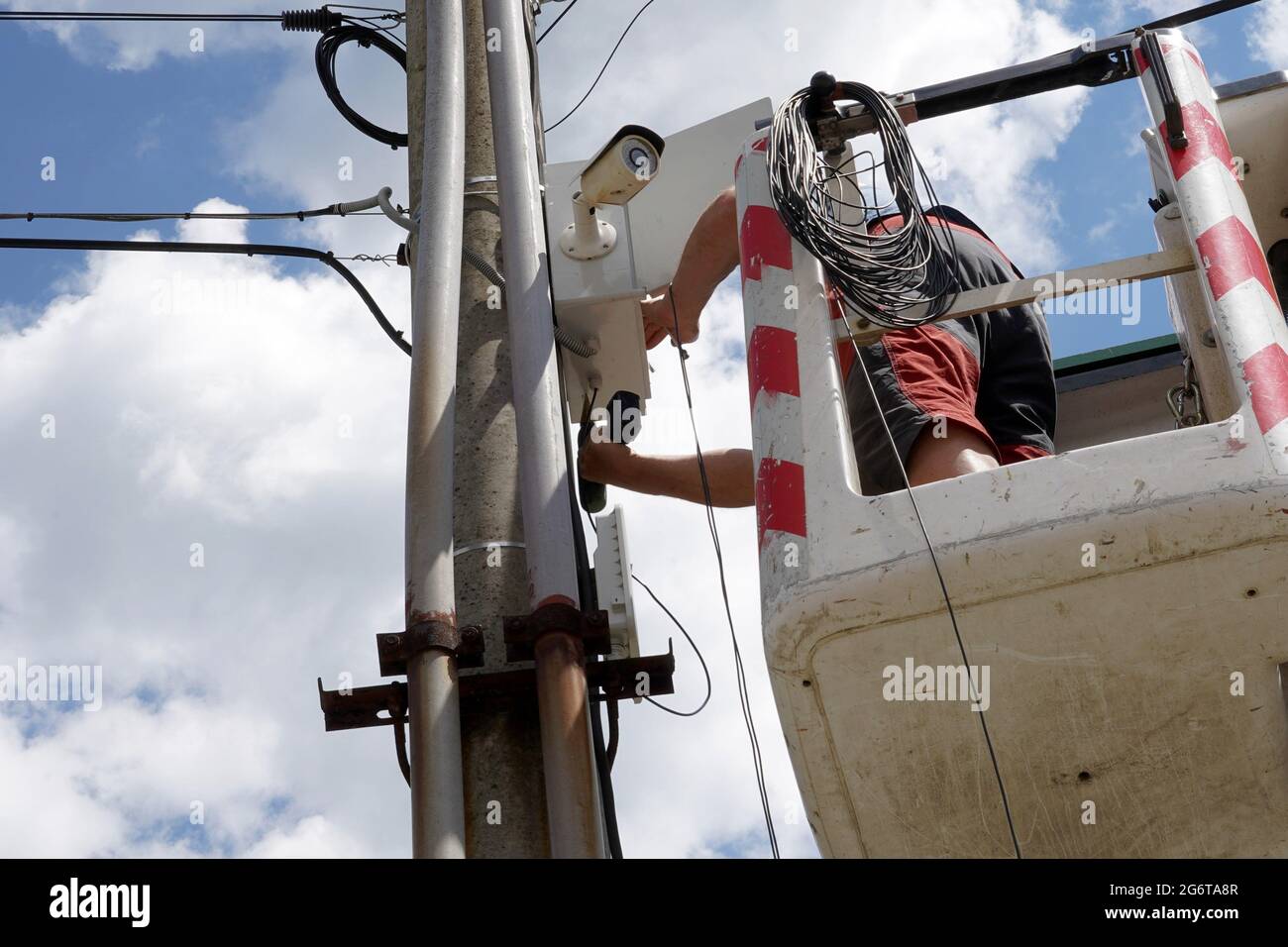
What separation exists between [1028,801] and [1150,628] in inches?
18.4

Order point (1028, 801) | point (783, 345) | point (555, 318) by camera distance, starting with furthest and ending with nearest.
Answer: point (555, 318) < point (783, 345) < point (1028, 801)

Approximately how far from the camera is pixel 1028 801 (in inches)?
128

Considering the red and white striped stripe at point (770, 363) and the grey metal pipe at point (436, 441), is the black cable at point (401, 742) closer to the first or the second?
the grey metal pipe at point (436, 441)

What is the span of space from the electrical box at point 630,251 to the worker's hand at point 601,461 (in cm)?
16

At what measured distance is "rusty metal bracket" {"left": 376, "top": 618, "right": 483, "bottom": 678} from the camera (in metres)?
3.28

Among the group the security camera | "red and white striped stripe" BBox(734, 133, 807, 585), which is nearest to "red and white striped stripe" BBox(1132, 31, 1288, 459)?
"red and white striped stripe" BBox(734, 133, 807, 585)

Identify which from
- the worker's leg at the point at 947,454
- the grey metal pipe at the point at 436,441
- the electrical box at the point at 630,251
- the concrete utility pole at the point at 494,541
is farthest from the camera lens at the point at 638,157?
the worker's leg at the point at 947,454

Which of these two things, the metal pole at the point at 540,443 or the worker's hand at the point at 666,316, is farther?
the worker's hand at the point at 666,316

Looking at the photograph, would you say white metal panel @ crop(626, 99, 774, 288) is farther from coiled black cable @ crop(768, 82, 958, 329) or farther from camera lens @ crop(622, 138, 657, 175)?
coiled black cable @ crop(768, 82, 958, 329)

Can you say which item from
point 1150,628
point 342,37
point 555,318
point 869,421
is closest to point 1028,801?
point 1150,628

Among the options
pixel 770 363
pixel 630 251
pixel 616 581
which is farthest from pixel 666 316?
pixel 770 363

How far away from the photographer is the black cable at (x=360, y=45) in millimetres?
5504
